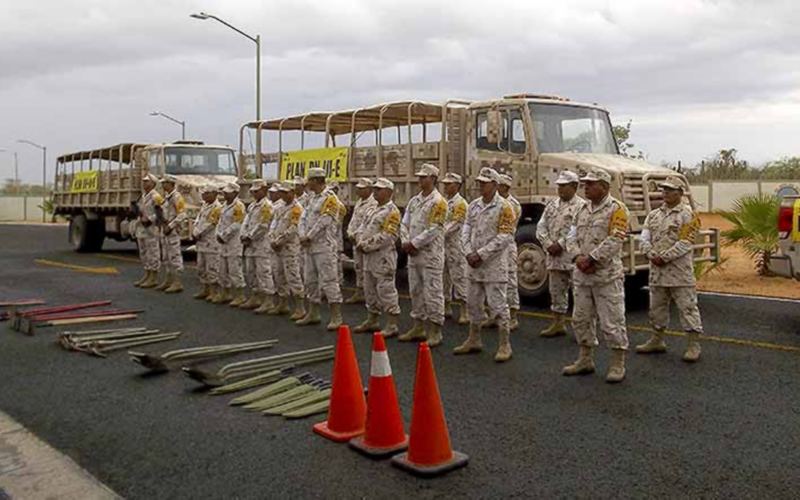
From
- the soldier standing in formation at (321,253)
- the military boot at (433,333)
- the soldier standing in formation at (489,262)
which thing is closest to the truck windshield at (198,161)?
the soldier standing in formation at (321,253)

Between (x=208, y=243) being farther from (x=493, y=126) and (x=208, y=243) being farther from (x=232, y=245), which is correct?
(x=493, y=126)

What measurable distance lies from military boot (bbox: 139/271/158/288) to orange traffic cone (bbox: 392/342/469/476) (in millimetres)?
9604

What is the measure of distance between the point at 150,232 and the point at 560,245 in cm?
735

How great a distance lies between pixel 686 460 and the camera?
4895mm

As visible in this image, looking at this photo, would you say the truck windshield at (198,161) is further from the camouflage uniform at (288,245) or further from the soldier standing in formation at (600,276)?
the soldier standing in formation at (600,276)

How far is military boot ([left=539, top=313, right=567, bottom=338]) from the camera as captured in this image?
884cm

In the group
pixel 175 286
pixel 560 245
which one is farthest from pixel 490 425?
pixel 175 286

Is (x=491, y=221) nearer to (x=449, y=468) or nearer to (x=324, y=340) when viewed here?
(x=324, y=340)

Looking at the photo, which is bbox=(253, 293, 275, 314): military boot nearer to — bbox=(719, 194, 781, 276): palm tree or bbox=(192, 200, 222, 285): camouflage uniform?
bbox=(192, 200, 222, 285): camouflage uniform

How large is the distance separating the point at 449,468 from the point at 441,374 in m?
2.42

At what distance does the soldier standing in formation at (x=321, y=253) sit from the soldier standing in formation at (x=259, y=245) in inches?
45.0

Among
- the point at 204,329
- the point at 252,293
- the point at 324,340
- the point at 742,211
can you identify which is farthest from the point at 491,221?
the point at 742,211

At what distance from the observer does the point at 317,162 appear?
14.4 m

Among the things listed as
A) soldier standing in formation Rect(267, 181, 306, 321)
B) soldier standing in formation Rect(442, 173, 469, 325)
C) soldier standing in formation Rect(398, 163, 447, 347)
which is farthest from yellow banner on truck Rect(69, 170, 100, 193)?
soldier standing in formation Rect(398, 163, 447, 347)
